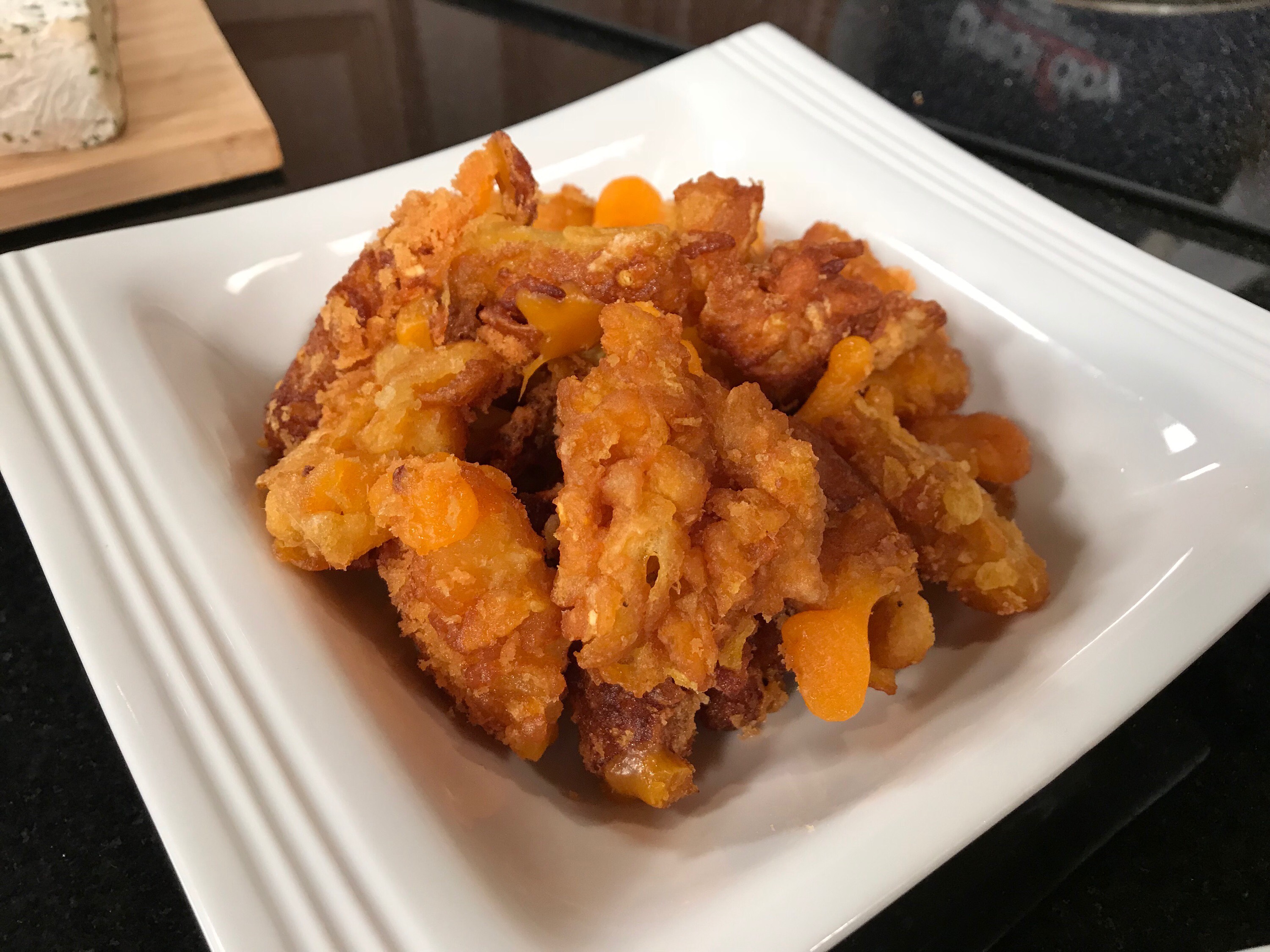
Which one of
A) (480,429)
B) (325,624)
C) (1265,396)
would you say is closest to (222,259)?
(480,429)

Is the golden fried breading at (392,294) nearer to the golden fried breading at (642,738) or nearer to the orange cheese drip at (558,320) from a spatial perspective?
the orange cheese drip at (558,320)

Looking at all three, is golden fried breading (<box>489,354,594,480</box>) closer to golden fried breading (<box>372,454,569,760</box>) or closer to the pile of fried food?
the pile of fried food

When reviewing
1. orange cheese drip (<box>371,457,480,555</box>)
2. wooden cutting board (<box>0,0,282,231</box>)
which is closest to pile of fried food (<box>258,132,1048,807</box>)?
orange cheese drip (<box>371,457,480,555</box>)

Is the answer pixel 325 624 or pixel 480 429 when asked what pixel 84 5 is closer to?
pixel 480 429

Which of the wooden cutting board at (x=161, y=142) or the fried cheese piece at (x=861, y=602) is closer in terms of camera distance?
the fried cheese piece at (x=861, y=602)

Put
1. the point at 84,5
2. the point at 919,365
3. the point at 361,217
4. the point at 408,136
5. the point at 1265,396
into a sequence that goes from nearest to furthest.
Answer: the point at 1265,396 < the point at 919,365 < the point at 361,217 < the point at 84,5 < the point at 408,136

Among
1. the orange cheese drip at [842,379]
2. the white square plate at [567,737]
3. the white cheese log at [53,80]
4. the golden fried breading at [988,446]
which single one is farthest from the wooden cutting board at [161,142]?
the golden fried breading at [988,446]
